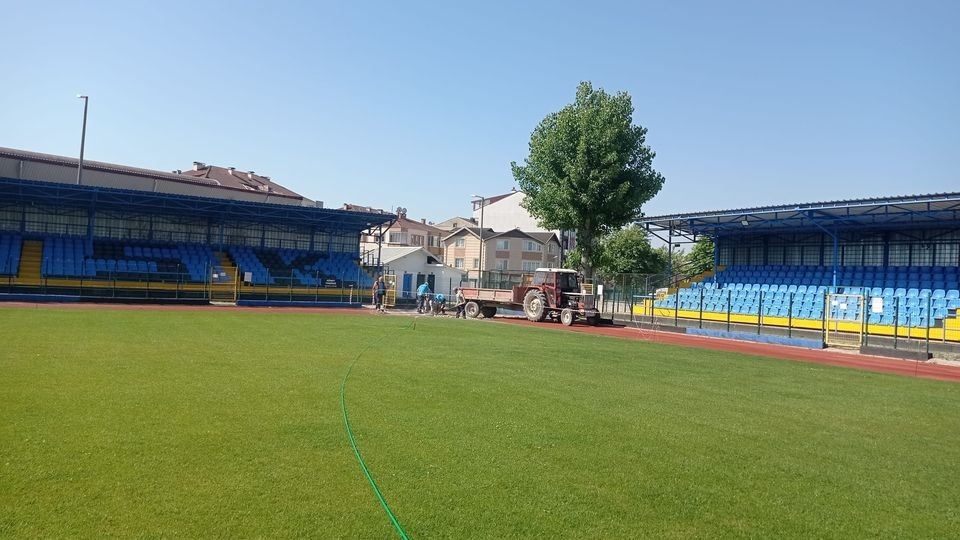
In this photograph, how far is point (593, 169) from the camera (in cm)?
3659

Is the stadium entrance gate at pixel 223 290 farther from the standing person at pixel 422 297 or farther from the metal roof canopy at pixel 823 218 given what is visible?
the metal roof canopy at pixel 823 218

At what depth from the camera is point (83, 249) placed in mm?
35375

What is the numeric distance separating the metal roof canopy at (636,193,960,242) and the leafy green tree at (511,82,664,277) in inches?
104

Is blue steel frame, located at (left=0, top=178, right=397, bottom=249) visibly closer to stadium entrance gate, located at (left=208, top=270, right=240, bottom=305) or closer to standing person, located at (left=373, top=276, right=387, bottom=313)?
stadium entrance gate, located at (left=208, top=270, right=240, bottom=305)

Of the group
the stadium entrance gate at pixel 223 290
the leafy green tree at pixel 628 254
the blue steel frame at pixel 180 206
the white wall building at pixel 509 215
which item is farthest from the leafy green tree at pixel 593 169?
the white wall building at pixel 509 215

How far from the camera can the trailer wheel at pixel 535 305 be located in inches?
1232

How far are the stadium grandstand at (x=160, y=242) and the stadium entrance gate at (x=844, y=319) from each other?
24794mm

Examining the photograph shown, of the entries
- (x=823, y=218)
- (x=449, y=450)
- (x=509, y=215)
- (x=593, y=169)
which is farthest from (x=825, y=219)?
(x=509, y=215)

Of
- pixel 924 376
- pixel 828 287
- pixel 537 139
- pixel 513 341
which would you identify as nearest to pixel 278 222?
pixel 537 139

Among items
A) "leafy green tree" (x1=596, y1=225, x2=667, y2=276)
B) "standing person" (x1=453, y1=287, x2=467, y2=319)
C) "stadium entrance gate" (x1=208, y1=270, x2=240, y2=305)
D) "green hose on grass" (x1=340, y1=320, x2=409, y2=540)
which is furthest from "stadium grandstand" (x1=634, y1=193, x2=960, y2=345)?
"leafy green tree" (x1=596, y1=225, x2=667, y2=276)

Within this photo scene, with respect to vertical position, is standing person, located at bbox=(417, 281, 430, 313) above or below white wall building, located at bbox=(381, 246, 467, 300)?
below

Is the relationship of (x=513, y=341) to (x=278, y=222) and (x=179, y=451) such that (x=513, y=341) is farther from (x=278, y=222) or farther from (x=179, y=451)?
(x=278, y=222)

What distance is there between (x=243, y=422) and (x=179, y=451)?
1.25 meters

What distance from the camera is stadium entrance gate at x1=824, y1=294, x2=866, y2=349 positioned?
24281 mm
